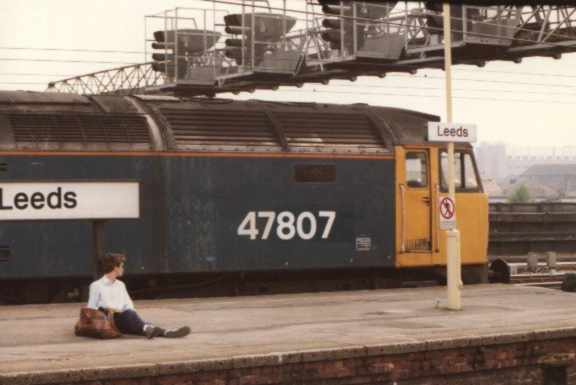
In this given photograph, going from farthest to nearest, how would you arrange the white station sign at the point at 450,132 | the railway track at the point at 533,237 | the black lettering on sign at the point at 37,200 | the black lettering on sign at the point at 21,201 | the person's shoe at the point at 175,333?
1. the railway track at the point at 533,237
2. the black lettering on sign at the point at 37,200
3. the black lettering on sign at the point at 21,201
4. the white station sign at the point at 450,132
5. the person's shoe at the point at 175,333

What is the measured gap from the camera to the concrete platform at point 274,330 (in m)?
9.20

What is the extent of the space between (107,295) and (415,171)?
27.3ft

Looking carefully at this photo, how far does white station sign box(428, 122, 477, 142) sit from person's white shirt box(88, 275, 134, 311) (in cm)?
500

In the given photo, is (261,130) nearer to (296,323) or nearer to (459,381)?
(296,323)

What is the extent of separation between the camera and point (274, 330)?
12.1 metres

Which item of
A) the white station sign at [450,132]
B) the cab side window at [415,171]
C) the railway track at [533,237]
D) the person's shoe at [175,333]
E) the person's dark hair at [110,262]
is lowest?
the railway track at [533,237]

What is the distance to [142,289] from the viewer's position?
16.4 metres

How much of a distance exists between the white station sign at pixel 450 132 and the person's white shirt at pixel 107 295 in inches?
197

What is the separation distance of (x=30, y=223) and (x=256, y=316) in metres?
3.85

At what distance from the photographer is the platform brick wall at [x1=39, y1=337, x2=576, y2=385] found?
30.7ft

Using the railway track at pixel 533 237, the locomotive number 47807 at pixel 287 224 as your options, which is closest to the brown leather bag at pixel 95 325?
the locomotive number 47807 at pixel 287 224

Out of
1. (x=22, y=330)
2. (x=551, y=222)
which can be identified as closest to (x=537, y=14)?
(x=551, y=222)

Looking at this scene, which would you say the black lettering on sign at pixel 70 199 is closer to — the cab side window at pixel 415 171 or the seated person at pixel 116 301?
the seated person at pixel 116 301

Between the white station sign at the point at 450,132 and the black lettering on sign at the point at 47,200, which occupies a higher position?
the white station sign at the point at 450,132
